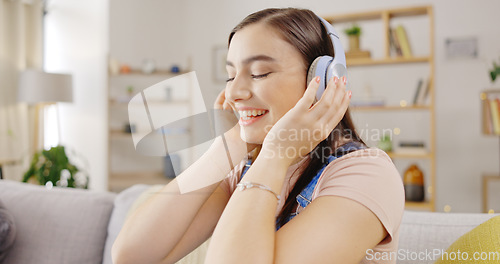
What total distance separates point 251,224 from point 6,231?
1102 millimetres

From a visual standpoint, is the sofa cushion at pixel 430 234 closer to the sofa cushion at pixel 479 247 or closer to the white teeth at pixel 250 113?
the sofa cushion at pixel 479 247

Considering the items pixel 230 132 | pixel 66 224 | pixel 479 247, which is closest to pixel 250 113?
pixel 230 132

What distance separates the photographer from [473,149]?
412 centimetres

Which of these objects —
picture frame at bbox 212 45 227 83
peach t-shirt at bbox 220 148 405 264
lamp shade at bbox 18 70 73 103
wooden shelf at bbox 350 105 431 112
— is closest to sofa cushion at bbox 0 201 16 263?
peach t-shirt at bbox 220 148 405 264

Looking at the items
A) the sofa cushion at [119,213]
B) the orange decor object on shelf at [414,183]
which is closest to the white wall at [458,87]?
the orange decor object on shelf at [414,183]

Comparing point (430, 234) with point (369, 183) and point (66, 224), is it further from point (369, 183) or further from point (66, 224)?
point (66, 224)

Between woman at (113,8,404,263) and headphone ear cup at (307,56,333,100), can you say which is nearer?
woman at (113,8,404,263)

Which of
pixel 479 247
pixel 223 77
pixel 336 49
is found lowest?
pixel 479 247

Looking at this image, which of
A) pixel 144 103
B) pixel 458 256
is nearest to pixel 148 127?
pixel 144 103

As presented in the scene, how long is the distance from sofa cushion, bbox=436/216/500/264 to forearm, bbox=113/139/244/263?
529 mm

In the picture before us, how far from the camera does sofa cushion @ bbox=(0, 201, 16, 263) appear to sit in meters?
1.45

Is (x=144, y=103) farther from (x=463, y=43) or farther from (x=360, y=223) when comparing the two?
(x=463, y=43)

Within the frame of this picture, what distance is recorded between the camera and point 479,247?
34.8 inches

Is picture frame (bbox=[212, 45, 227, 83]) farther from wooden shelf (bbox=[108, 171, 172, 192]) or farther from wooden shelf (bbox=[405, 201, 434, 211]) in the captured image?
wooden shelf (bbox=[405, 201, 434, 211])
